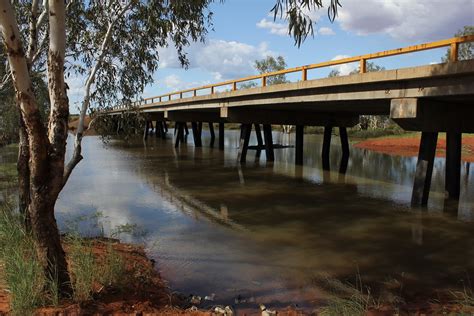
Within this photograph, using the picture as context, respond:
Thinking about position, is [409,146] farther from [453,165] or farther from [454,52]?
[454,52]

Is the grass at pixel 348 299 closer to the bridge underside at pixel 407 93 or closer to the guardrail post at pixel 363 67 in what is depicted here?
the bridge underside at pixel 407 93

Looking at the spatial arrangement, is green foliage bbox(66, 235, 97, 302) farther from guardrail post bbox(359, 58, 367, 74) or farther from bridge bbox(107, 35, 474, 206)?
guardrail post bbox(359, 58, 367, 74)

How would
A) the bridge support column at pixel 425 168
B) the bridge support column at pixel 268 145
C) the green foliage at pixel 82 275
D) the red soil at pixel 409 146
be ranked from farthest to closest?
the red soil at pixel 409 146 < the bridge support column at pixel 268 145 < the bridge support column at pixel 425 168 < the green foliage at pixel 82 275

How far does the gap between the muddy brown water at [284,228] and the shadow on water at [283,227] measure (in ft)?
0.09

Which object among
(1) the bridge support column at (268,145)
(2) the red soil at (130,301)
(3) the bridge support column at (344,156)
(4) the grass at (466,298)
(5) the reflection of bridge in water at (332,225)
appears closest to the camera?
(2) the red soil at (130,301)

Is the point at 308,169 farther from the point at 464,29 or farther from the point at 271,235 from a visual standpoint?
the point at 464,29

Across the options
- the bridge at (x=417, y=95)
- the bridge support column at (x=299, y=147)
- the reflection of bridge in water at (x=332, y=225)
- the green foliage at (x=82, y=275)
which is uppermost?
the bridge at (x=417, y=95)

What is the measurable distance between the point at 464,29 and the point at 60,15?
45447 mm

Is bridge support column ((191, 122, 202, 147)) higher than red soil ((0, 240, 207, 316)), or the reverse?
bridge support column ((191, 122, 202, 147))

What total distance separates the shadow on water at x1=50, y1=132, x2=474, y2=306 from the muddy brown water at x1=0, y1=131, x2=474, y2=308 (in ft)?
0.09

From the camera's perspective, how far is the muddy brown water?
21.9ft

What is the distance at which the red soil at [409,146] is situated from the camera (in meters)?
27.6

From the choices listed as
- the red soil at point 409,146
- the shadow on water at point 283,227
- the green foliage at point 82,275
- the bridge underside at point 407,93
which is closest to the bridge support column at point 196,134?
the red soil at point 409,146

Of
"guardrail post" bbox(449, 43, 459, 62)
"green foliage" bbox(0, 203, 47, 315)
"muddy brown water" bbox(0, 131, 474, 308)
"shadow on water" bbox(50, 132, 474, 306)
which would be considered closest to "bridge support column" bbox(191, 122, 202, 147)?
"shadow on water" bbox(50, 132, 474, 306)
